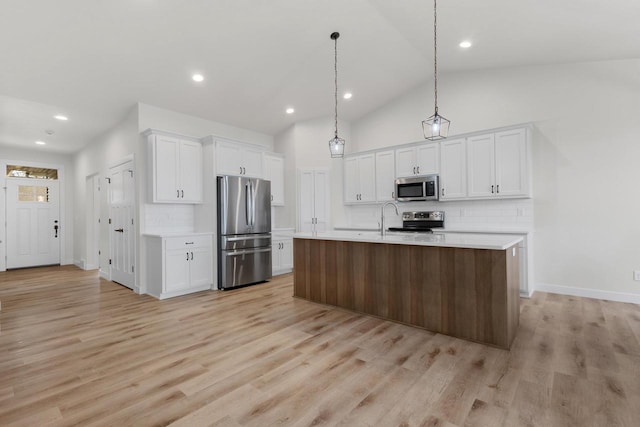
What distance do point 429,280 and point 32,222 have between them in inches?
369

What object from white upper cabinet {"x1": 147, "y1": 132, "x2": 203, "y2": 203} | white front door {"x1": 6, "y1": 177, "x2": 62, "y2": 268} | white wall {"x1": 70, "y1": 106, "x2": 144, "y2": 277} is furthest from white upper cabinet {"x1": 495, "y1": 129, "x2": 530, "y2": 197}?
white front door {"x1": 6, "y1": 177, "x2": 62, "y2": 268}

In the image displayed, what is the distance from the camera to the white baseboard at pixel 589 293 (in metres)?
4.06

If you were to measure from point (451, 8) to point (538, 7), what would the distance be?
0.87 meters

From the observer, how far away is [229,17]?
11.7ft

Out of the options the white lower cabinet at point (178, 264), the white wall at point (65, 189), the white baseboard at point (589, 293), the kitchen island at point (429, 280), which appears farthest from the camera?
the white wall at point (65, 189)

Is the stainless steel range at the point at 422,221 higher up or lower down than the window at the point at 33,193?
lower down

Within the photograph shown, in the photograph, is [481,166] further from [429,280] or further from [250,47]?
[250,47]

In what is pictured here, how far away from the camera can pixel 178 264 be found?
15.1ft

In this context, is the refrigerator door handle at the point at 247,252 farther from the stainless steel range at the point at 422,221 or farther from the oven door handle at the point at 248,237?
the stainless steel range at the point at 422,221

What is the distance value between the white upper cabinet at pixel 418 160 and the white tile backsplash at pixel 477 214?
2.05 feet

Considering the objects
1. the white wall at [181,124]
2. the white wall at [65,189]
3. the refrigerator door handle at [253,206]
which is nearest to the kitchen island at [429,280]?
the refrigerator door handle at [253,206]

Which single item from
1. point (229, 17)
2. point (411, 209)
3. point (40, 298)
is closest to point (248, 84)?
point (229, 17)

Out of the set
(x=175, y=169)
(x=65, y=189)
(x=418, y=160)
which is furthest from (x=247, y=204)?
(x=65, y=189)

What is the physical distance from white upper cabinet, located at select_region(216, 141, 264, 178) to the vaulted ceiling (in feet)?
2.38
